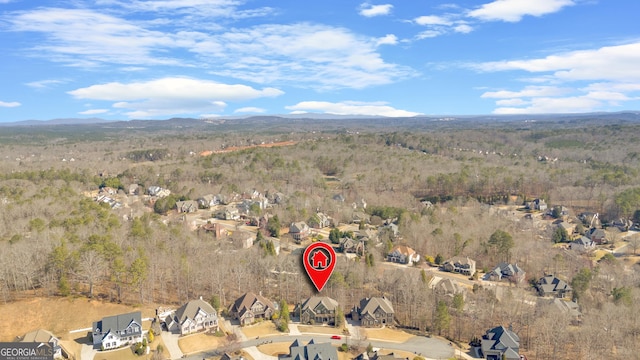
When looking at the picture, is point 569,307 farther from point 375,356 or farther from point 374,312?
point 375,356

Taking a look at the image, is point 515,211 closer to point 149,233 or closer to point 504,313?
point 504,313

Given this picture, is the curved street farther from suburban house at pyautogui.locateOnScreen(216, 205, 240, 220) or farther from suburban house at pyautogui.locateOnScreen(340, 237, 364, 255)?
suburban house at pyautogui.locateOnScreen(216, 205, 240, 220)

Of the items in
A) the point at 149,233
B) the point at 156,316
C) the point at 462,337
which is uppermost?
the point at 149,233

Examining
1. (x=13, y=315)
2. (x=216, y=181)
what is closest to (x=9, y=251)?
(x=13, y=315)

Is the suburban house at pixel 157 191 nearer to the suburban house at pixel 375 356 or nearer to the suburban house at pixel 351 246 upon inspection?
the suburban house at pixel 351 246

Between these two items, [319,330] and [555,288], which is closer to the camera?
[319,330]

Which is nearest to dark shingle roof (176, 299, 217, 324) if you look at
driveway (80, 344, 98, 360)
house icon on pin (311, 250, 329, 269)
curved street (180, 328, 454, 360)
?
curved street (180, 328, 454, 360)

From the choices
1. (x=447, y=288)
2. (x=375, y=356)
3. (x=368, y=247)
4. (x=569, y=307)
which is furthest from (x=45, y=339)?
(x=569, y=307)
